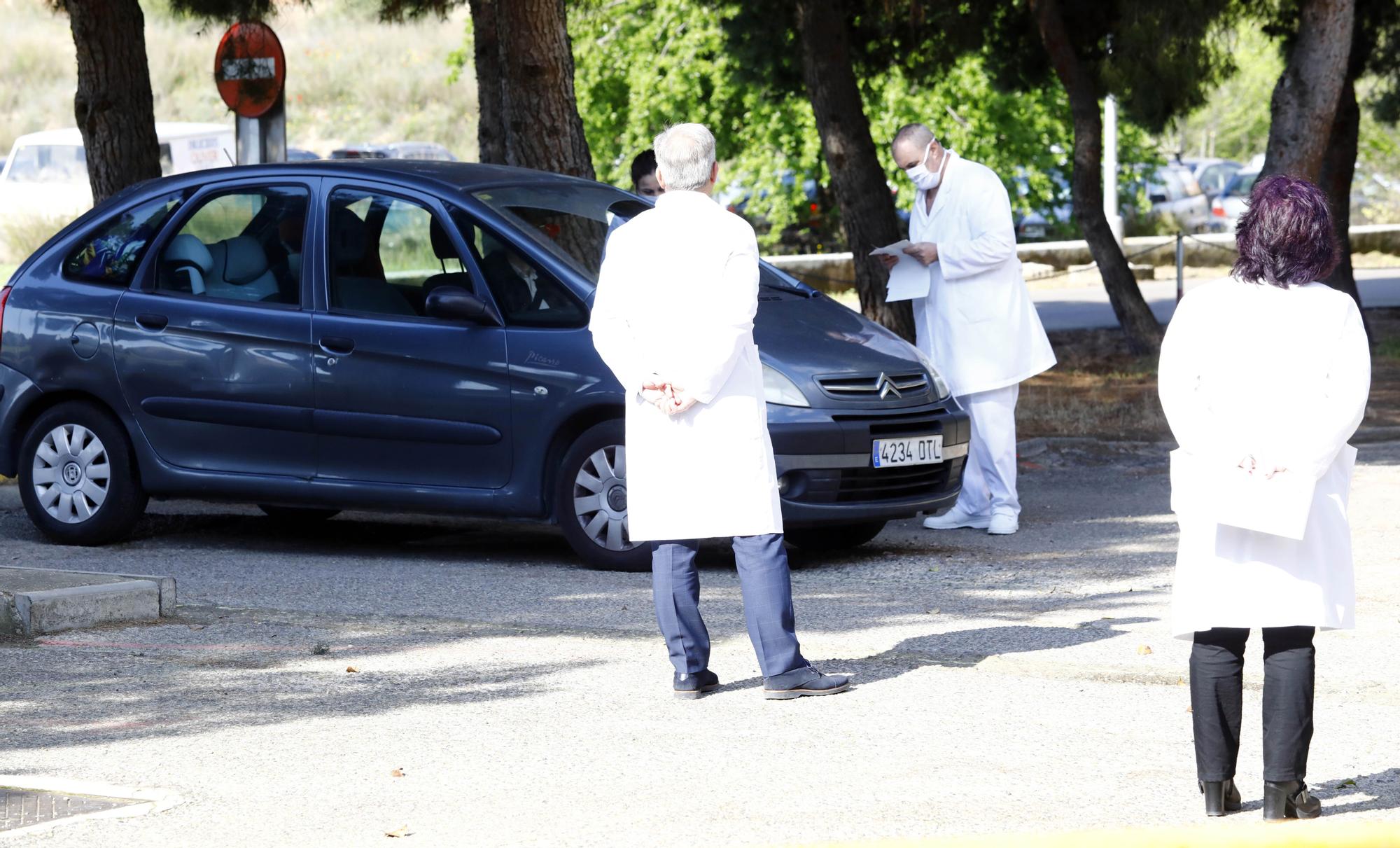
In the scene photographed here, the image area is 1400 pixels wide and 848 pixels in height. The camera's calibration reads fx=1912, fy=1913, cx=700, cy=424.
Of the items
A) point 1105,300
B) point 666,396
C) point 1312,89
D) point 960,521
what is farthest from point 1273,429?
point 1105,300

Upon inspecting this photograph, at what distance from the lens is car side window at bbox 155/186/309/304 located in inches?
334

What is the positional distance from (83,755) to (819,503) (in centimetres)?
342

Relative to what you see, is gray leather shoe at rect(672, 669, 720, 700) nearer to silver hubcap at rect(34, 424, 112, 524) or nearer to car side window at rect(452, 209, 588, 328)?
car side window at rect(452, 209, 588, 328)

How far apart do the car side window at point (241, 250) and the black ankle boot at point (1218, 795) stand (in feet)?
16.8

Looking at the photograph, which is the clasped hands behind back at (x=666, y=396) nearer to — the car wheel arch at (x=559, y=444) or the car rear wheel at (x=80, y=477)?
the car wheel arch at (x=559, y=444)

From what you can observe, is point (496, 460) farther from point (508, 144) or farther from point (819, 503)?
point (508, 144)

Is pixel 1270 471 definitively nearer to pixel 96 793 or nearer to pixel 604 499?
pixel 96 793

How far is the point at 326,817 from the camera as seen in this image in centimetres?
459

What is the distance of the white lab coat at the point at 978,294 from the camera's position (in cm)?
912

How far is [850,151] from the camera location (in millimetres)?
14586

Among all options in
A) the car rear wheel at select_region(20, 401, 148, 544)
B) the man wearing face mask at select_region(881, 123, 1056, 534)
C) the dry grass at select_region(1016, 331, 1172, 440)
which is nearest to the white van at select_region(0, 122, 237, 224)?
the dry grass at select_region(1016, 331, 1172, 440)

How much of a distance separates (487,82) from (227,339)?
6.82 metres

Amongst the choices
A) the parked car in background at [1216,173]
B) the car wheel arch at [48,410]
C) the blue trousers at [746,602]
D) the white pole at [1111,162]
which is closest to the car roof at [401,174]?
the car wheel arch at [48,410]

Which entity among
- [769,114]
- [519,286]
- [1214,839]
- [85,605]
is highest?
[769,114]
